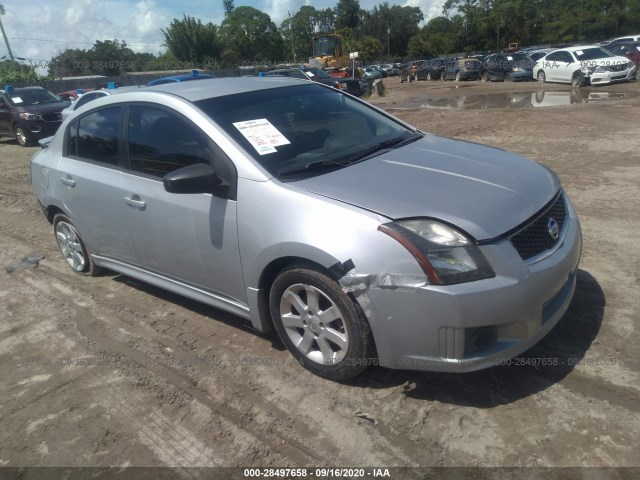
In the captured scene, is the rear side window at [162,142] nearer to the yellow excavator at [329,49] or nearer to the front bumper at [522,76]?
the front bumper at [522,76]

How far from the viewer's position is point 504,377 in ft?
9.66

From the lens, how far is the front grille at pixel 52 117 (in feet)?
48.4

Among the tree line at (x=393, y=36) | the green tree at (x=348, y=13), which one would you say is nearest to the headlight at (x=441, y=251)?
the tree line at (x=393, y=36)

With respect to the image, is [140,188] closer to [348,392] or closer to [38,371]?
[38,371]

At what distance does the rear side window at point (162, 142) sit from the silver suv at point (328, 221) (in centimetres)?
1

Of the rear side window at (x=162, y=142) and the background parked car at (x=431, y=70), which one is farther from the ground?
the rear side window at (x=162, y=142)

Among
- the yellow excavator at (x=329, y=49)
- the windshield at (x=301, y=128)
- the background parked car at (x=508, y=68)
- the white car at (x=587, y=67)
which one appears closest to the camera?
the windshield at (x=301, y=128)

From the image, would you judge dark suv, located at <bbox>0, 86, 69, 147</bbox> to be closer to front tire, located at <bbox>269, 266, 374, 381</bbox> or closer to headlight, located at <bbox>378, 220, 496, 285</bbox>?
front tire, located at <bbox>269, 266, 374, 381</bbox>

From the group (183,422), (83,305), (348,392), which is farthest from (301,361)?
(83,305)

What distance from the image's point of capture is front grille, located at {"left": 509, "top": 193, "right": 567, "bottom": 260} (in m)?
2.66

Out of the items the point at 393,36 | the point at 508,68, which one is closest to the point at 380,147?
the point at 508,68

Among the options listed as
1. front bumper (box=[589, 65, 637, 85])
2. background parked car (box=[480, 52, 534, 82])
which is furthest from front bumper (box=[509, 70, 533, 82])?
front bumper (box=[589, 65, 637, 85])

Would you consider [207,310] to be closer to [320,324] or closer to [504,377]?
[320,324]

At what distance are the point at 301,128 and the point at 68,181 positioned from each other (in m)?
2.24
